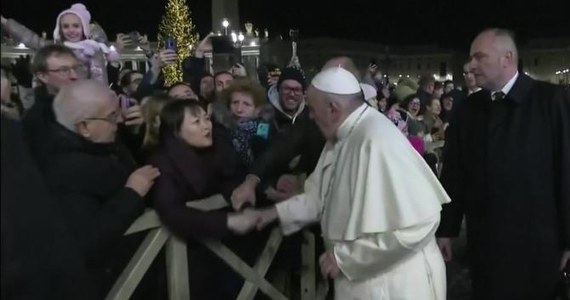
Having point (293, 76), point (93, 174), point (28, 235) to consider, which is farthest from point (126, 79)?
point (28, 235)

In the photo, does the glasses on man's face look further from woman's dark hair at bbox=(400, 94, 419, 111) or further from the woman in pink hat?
woman's dark hair at bbox=(400, 94, 419, 111)

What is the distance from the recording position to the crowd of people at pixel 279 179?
2.69 meters

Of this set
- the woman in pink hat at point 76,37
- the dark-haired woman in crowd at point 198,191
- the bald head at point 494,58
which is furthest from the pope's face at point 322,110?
the woman in pink hat at point 76,37

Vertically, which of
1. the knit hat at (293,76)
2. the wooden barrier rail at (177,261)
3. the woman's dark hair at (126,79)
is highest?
the knit hat at (293,76)

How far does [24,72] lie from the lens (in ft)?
12.6

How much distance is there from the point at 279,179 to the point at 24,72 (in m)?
1.60

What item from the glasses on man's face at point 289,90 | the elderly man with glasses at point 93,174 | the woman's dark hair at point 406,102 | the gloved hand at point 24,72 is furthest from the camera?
the woman's dark hair at point 406,102

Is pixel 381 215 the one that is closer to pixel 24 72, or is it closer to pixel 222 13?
pixel 24 72

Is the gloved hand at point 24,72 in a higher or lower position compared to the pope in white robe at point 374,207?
higher

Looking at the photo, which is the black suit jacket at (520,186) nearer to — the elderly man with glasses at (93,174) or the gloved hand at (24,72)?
the elderly man with glasses at (93,174)

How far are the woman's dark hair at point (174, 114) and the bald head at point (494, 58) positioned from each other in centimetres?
159

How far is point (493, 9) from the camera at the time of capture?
24.0 meters

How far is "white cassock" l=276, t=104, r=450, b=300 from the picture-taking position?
2.99m

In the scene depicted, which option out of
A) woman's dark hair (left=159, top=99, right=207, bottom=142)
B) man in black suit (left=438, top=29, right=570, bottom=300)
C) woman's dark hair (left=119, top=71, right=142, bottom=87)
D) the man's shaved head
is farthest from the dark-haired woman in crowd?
woman's dark hair (left=119, top=71, right=142, bottom=87)
